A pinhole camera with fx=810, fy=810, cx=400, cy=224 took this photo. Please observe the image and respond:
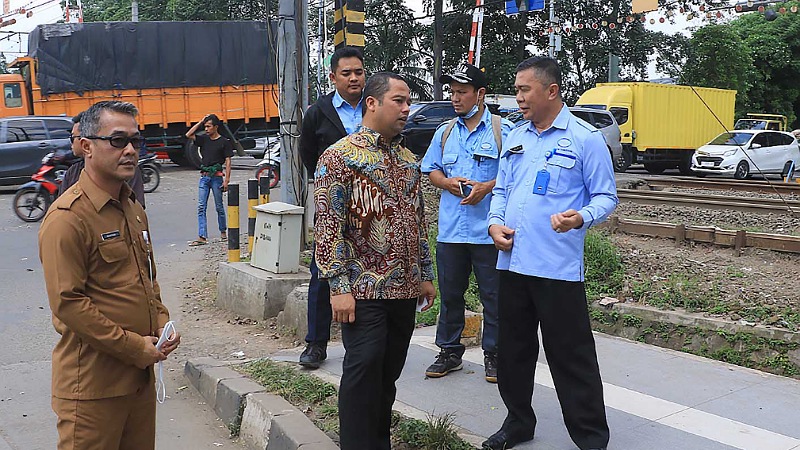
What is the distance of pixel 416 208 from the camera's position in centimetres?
403

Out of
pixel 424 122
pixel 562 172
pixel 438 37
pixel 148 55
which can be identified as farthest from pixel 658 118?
pixel 562 172

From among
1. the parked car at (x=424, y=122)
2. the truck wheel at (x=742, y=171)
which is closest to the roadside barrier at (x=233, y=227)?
the parked car at (x=424, y=122)

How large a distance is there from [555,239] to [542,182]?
291 millimetres

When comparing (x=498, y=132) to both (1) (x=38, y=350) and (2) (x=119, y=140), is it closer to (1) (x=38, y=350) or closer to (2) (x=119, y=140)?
(2) (x=119, y=140)

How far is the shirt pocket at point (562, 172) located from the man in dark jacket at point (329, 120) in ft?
5.35

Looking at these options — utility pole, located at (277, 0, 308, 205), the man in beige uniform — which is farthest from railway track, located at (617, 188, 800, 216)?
the man in beige uniform

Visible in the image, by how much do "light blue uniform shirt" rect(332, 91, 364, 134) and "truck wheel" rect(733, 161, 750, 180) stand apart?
20.4 m

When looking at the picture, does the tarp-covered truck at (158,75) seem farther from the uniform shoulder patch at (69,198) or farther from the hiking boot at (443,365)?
the uniform shoulder patch at (69,198)

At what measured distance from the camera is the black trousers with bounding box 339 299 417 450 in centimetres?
378

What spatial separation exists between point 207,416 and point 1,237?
8.69 m

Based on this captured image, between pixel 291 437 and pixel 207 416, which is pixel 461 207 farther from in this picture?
pixel 207 416

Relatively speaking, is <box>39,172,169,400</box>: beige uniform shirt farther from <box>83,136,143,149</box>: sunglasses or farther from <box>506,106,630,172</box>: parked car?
<box>506,106,630,172</box>: parked car

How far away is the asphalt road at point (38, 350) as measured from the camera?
16.6 ft

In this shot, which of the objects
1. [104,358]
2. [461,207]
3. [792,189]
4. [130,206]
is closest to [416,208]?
[461,207]
